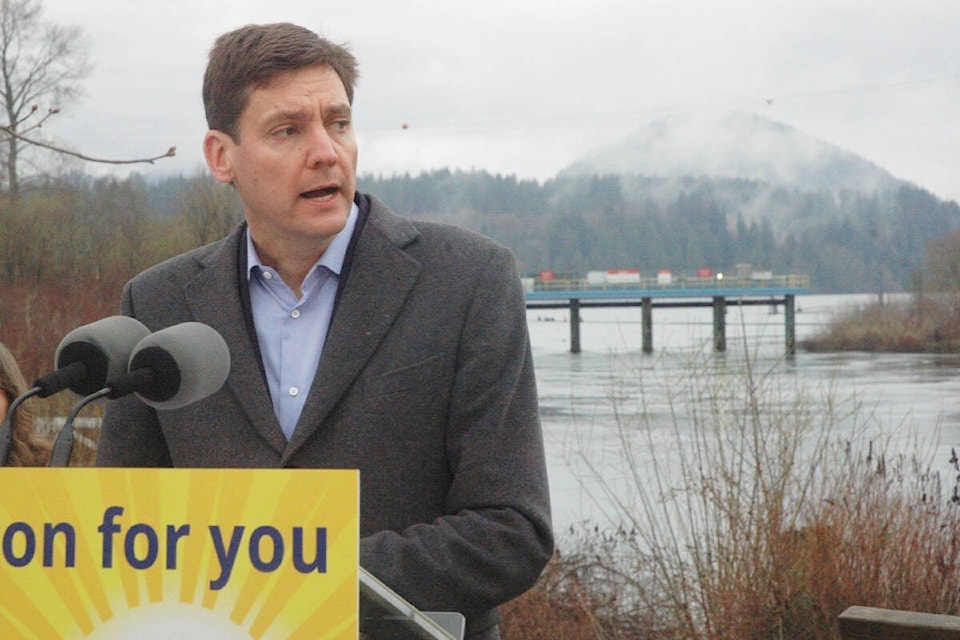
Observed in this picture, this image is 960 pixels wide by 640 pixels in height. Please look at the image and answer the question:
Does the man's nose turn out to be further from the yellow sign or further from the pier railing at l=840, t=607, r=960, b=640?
the pier railing at l=840, t=607, r=960, b=640

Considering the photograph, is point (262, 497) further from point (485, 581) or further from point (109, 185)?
point (109, 185)

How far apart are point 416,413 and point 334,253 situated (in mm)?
283

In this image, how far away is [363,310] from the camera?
175 cm

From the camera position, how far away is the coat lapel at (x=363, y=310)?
1.69 meters

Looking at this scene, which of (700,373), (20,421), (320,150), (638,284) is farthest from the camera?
(638,284)

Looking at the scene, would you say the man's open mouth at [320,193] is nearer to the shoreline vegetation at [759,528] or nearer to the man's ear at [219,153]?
the man's ear at [219,153]

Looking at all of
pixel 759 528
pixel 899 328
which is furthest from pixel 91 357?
pixel 899 328

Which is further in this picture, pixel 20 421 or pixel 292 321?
pixel 20 421

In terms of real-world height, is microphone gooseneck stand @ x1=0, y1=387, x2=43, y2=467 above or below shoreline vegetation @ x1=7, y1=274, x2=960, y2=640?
above

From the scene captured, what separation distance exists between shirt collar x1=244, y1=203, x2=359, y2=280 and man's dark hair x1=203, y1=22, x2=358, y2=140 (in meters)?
0.20

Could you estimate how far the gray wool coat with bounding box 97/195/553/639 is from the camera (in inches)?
65.0

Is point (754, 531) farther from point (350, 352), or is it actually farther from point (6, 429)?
point (6, 429)

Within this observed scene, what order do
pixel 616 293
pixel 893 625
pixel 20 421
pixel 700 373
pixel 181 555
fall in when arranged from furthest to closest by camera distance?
1. pixel 616 293
2. pixel 700 373
3. pixel 893 625
4. pixel 20 421
5. pixel 181 555

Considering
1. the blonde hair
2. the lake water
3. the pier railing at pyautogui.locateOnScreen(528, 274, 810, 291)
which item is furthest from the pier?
the blonde hair
